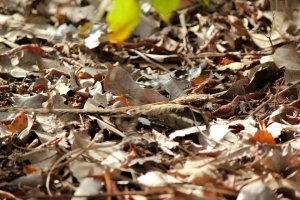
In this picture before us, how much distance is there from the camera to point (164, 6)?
3.54 feet

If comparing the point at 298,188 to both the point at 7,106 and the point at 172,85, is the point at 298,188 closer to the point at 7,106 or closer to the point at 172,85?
the point at 172,85

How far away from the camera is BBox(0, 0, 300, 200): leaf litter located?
127cm

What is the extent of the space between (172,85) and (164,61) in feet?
1.27

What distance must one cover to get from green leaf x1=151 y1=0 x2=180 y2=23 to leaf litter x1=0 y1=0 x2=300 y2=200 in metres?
0.38

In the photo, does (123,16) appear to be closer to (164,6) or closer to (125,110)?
(164,6)

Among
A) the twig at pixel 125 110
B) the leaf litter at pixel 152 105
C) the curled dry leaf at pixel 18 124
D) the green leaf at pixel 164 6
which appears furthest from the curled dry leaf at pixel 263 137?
the curled dry leaf at pixel 18 124

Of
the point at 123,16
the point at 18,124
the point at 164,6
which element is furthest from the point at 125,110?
the point at 123,16

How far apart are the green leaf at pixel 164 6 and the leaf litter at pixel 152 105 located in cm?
38

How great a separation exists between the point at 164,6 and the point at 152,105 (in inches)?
22.9

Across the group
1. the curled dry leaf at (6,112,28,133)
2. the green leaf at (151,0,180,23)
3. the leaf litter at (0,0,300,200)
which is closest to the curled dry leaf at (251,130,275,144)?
the leaf litter at (0,0,300,200)

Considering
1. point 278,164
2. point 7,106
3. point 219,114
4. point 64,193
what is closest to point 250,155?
point 278,164

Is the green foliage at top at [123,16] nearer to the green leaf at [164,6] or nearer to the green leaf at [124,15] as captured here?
the green leaf at [124,15]

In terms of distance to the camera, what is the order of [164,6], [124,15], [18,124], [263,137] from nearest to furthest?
[124,15] → [164,6] → [263,137] → [18,124]

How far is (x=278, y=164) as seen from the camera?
1.30 metres
